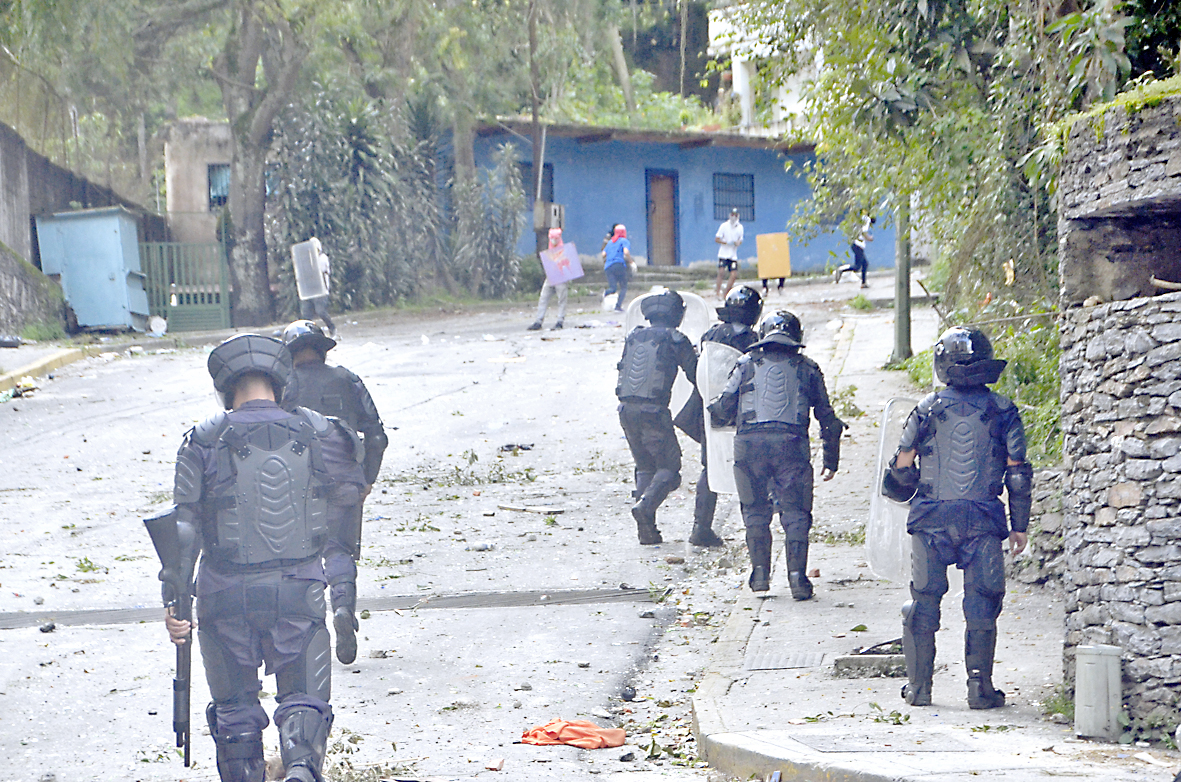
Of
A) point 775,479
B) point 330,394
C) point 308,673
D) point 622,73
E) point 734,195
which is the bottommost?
point 308,673

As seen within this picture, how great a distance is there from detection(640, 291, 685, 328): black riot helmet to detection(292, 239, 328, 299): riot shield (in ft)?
43.9

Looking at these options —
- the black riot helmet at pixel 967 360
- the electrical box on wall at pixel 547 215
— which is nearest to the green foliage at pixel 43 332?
the electrical box on wall at pixel 547 215

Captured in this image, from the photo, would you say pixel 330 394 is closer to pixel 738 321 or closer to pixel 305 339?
pixel 305 339

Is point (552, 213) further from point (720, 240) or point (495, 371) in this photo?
point (495, 371)

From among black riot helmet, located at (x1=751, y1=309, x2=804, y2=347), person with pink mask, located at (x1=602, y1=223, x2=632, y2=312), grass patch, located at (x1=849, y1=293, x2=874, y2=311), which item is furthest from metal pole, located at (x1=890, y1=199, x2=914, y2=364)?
person with pink mask, located at (x1=602, y1=223, x2=632, y2=312)

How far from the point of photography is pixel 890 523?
20.8ft

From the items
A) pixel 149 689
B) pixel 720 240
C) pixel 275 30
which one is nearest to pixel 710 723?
pixel 149 689

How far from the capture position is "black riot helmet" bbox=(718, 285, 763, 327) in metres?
8.70

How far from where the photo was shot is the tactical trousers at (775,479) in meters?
7.70

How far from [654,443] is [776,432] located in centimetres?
181

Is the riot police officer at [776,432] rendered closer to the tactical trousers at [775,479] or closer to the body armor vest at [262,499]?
the tactical trousers at [775,479]

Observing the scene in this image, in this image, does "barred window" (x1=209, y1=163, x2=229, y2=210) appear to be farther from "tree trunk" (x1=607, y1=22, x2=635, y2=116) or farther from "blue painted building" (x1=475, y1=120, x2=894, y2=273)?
"tree trunk" (x1=607, y1=22, x2=635, y2=116)

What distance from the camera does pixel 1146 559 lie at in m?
5.20

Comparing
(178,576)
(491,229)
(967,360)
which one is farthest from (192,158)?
(178,576)
